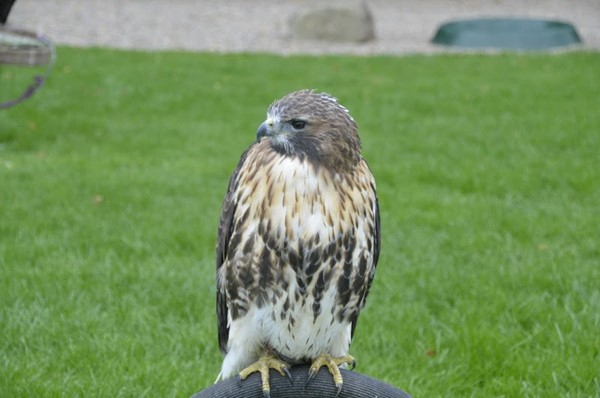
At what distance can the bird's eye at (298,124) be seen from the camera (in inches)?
106

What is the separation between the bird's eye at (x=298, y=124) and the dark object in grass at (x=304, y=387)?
83 cm

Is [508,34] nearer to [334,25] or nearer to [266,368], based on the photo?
[334,25]

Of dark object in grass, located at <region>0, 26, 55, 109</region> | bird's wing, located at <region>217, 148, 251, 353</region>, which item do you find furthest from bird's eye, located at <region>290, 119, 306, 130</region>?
dark object in grass, located at <region>0, 26, 55, 109</region>

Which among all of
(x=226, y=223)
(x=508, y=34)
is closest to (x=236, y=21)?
(x=508, y=34)

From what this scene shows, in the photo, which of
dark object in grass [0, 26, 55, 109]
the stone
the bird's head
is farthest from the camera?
the stone

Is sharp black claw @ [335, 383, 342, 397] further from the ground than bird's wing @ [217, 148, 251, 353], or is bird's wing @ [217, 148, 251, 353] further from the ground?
bird's wing @ [217, 148, 251, 353]

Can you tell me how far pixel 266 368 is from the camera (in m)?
3.00

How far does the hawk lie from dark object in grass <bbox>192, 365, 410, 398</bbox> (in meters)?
0.03

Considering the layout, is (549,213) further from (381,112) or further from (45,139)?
(45,139)

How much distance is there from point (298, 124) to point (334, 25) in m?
13.3

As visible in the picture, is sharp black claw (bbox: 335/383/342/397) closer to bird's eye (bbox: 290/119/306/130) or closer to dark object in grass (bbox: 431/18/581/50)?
bird's eye (bbox: 290/119/306/130)

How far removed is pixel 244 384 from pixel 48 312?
211 cm

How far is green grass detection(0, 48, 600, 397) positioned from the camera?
4238mm

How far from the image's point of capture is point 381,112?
937cm
